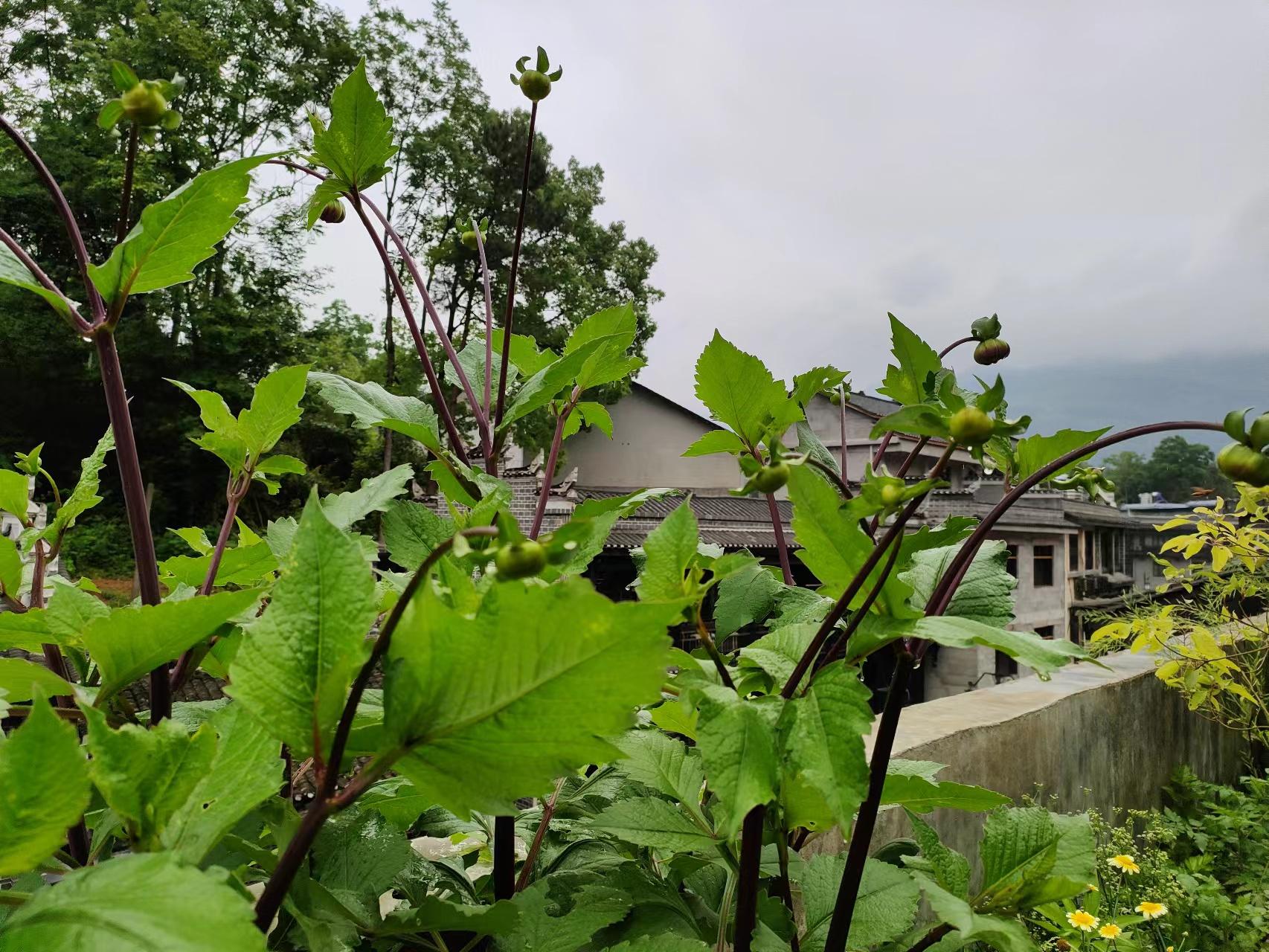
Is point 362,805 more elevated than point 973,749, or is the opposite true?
point 362,805

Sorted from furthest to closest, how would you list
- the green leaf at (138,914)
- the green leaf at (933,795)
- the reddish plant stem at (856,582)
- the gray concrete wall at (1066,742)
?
the gray concrete wall at (1066,742)
the green leaf at (933,795)
the reddish plant stem at (856,582)
the green leaf at (138,914)

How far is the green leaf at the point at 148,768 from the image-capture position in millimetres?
228

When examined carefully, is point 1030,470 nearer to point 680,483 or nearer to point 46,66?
point 680,483

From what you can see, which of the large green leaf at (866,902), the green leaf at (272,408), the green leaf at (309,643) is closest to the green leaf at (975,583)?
the large green leaf at (866,902)

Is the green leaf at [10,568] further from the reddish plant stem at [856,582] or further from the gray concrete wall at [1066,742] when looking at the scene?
the gray concrete wall at [1066,742]

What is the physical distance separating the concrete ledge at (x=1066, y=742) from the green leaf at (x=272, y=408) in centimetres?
71

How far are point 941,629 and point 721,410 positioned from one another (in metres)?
0.20

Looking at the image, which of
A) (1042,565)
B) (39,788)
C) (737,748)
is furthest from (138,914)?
(1042,565)

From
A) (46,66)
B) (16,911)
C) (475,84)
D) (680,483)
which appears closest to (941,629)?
(16,911)

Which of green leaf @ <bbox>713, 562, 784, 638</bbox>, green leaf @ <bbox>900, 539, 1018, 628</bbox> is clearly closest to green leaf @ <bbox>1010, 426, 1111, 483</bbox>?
green leaf @ <bbox>900, 539, 1018, 628</bbox>

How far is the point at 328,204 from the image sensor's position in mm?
450

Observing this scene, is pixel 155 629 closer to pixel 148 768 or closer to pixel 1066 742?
pixel 148 768

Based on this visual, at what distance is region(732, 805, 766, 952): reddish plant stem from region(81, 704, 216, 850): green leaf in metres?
0.22

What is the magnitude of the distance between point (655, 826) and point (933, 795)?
15cm
